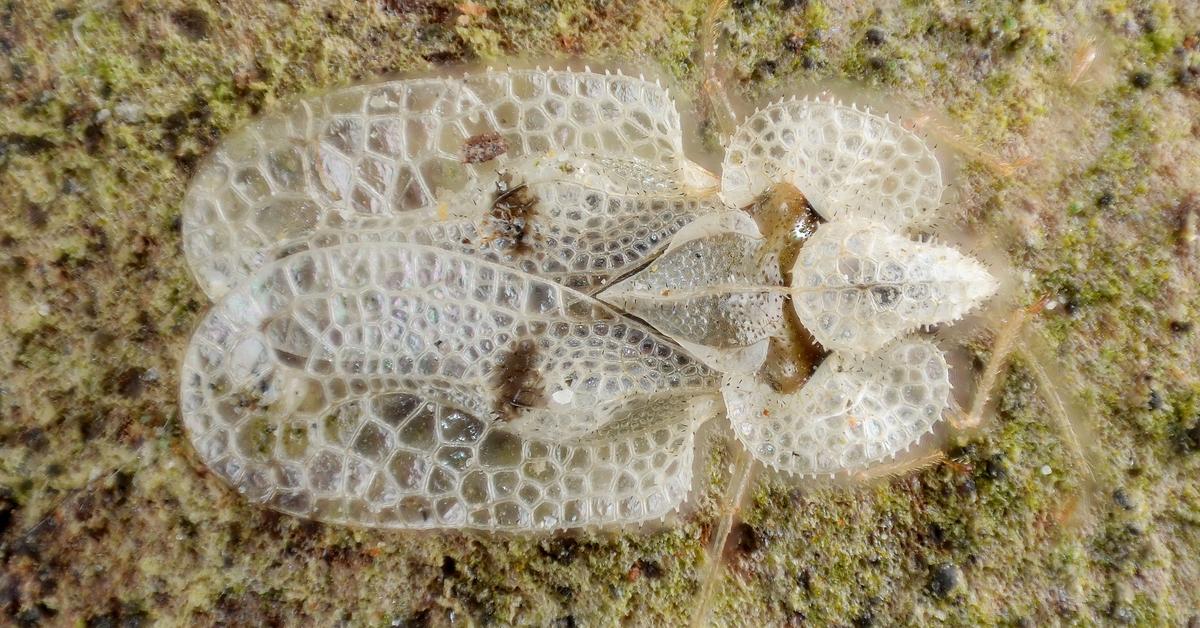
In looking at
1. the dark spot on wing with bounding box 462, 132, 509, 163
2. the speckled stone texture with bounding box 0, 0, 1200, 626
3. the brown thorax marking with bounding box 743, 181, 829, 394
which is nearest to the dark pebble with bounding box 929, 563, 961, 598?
the speckled stone texture with bounding box 0, 0, 1200, 626

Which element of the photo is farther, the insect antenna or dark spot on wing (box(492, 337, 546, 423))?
the insect antenna

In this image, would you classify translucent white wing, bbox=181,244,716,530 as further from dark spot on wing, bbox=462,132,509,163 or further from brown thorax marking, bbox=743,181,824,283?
brown thorax marking, bbox=743,181,824,283

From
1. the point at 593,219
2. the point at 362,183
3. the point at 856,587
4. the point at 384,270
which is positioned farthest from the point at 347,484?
the point at 856,587

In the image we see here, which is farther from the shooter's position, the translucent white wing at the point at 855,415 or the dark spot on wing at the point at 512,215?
the translucent white wing at the point at 855,415

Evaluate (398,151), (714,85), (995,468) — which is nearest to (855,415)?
(995,468)

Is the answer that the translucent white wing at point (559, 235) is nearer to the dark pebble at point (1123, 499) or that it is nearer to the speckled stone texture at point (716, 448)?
the speckled stone texture at point (716, 448)

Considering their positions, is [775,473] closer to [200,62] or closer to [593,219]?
[593,219]

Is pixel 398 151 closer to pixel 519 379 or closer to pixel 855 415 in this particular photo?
pixel 519 379

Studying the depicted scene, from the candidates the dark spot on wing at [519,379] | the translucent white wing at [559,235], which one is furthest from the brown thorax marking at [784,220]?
the dark spot on wing at [519,379]
